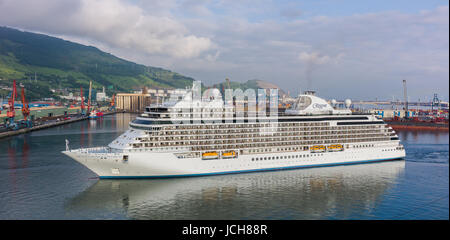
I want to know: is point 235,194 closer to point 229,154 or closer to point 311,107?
point 229,154

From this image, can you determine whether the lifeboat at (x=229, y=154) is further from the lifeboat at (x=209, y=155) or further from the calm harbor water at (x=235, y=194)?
the calm harbor water at (x=235, y=194)

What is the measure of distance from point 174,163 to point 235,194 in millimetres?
6908

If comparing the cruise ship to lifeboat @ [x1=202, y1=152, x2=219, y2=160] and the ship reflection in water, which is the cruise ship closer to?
lifeboat @ [x1=202, y1=152, x2=219, y2=160]

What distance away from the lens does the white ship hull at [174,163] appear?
97.0 feet

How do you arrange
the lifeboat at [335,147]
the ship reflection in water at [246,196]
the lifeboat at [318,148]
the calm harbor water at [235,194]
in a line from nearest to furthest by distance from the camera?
the calm harbor water at [235,194] < the ship reflection in water at [246,196] < the lifeboat at [318,148] < the lifeboat at [335,147]

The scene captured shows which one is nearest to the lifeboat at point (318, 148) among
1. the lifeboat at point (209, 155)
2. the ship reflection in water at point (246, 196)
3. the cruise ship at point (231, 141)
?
the cruise ship at point (231, 141)

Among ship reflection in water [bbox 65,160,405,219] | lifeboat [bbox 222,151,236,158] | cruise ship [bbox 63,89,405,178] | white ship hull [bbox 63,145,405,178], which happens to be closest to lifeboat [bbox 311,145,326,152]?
cruise ship [bbox 63,89,405,178]

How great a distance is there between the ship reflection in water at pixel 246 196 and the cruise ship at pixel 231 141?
1.37 m

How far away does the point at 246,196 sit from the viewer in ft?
88.9

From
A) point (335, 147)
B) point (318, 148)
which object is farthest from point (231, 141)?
point (335, 147)

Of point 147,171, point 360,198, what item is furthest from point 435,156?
point 147,171

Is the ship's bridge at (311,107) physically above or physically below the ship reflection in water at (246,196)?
above

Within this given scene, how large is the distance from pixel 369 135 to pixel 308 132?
350 inches

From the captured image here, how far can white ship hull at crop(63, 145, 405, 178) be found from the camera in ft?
97.0
